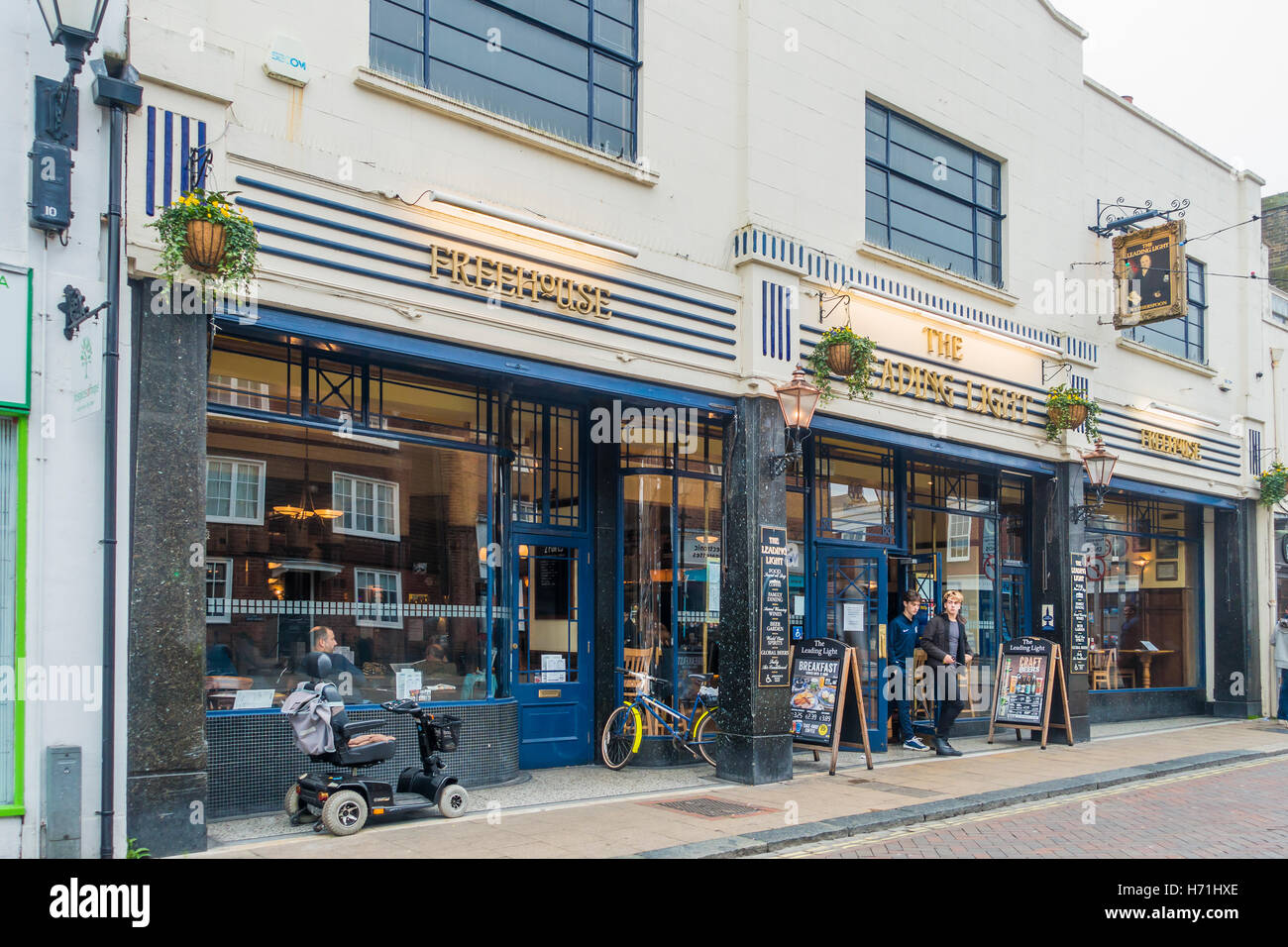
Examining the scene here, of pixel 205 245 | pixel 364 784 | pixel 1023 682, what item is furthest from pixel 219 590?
pixel 1023 682

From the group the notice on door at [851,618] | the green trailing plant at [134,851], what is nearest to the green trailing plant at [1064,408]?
the notice on door at [851,618]

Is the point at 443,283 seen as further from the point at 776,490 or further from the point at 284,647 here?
the point at 776,490

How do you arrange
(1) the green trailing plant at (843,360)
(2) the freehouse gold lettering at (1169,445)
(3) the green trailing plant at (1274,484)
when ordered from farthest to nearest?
(3) the green trailing plant at (1274,484) → (2) the freehouse gold lettering at (1169,445) → (1) the green trailing plant at (843,360)

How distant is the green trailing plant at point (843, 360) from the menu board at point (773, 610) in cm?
170

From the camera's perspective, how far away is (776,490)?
11.0 meters

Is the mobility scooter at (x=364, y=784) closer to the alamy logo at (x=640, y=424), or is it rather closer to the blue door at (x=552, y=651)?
the blue door at (x=552, y=651)

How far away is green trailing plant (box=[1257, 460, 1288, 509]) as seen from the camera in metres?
18.5

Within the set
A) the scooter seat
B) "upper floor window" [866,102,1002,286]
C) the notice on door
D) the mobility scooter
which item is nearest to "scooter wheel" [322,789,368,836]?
the mobility scooter

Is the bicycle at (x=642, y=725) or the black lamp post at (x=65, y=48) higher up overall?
the black lamp post at (x=65, y=48)

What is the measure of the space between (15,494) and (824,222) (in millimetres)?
8433

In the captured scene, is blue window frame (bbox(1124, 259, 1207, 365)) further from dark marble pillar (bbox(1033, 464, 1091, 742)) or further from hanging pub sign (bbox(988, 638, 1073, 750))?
hanging pub sign (bbox(988, 638, 1073, 750))

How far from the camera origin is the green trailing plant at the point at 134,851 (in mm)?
6855

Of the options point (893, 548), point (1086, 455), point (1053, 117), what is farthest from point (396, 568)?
point (1053, 117)

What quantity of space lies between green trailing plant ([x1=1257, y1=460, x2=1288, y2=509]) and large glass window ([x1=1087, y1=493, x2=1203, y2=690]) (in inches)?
44.9
